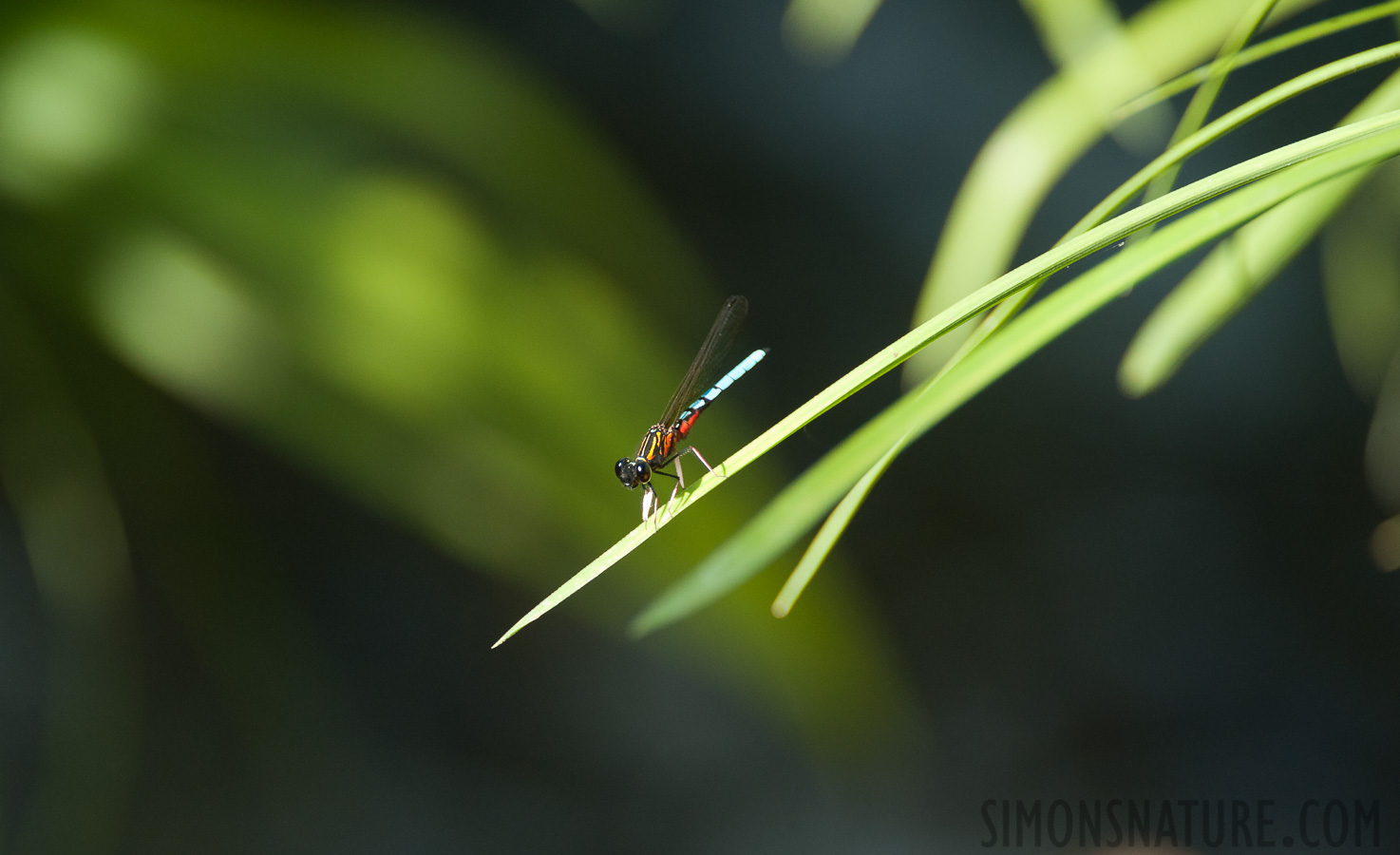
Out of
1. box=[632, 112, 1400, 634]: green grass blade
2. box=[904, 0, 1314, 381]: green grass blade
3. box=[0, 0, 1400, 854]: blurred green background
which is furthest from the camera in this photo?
box=[0, 0, 1400, 854]: blurred green background

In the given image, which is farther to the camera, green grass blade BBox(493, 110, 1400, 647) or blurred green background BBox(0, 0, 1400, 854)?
blurred green background BBox(0, 0, 1400, 854)

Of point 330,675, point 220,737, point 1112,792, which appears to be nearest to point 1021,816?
point 1112,792

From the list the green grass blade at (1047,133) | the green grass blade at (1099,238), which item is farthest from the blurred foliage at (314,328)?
the green grass blade at (1099,238)

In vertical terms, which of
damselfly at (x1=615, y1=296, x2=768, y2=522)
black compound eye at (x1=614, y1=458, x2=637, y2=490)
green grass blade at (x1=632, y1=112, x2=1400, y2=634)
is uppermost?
damselfly at (x1=615, y1=296, x2=768, y2=522)

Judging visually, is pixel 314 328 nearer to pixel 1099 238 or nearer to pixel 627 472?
pixel 627 472

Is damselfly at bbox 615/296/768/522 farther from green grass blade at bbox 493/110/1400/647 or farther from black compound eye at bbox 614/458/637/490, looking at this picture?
green grass blade at bbox 493/110/1400/647

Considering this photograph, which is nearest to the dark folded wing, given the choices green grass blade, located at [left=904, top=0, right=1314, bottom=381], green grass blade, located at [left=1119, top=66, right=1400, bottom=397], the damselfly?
the damselfly

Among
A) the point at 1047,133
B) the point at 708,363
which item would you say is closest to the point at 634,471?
the point at 708,363

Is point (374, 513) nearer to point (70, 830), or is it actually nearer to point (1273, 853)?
point (70, 830)
